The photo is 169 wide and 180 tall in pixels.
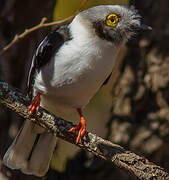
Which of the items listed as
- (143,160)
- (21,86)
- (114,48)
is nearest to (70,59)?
(114,48)

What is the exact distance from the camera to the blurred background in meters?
5.06

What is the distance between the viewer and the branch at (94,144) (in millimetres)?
3279

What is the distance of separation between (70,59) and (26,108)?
57cm

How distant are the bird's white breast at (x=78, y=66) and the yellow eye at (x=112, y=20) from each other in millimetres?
195

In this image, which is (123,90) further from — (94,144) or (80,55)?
(94,144)

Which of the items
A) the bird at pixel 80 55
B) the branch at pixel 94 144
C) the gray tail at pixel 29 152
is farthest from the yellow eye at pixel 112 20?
the gray tail at pixel 29 152

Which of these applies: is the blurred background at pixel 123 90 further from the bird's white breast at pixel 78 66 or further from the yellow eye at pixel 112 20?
the bird's white breast at pixel 78 66

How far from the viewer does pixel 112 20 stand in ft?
12.3

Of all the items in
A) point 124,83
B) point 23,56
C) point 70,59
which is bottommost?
point 124,83

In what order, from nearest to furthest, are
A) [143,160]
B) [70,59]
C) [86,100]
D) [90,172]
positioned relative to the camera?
[143,160]
[70,59]
[86,100]
[90,172]

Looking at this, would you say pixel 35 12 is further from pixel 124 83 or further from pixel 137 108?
pixel 137 108

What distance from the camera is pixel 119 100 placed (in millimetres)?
5324

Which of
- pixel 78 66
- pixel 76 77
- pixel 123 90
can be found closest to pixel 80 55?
pixel 78 66

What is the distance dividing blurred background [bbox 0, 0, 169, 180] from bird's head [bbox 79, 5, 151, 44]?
3.63ft
